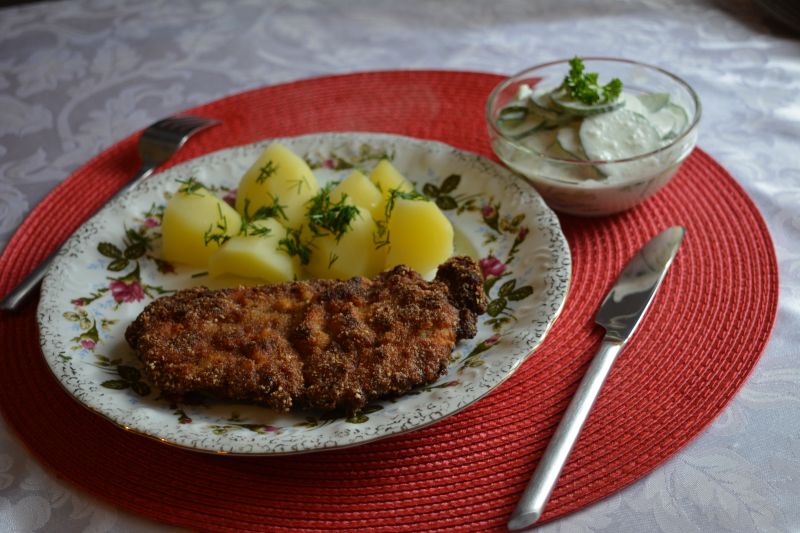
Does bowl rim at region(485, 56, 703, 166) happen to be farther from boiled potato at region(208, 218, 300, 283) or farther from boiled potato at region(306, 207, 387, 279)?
boiled potato at region(208, 218, 300, 283)

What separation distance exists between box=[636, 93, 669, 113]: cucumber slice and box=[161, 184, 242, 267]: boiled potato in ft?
5.88

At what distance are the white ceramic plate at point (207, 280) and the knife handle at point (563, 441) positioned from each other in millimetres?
207

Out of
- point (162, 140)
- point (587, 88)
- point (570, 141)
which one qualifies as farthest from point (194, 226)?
point (587, 88)

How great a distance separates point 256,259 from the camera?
273 cm

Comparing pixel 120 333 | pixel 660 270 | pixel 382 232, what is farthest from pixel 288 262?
pixel 660 270

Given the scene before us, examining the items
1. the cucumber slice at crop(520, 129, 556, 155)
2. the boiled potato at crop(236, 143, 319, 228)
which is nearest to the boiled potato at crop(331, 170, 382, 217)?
the boiled potato at crop(236, 143, 319, 228)

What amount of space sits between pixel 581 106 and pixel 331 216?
3.71ft

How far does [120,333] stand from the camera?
2.64 metres

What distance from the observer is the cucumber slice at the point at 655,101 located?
3268mm

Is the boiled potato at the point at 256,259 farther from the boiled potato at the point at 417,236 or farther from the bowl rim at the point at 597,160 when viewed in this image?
the bowl rim at the point at 597,160

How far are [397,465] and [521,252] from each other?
973 mm

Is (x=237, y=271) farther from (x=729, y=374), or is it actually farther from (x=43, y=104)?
(x=43, y=104)

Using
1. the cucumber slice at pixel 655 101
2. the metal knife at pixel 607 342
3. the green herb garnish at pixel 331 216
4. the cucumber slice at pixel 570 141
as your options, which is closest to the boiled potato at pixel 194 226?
the green herb garnish at pixel 331 216

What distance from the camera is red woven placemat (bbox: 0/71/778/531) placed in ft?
6.90
